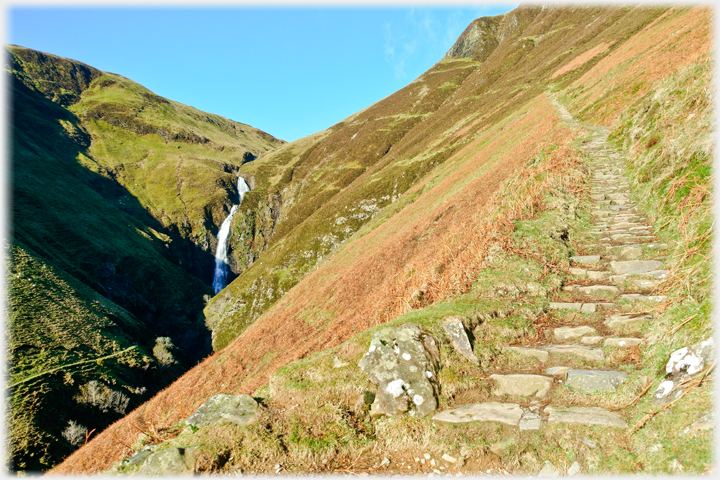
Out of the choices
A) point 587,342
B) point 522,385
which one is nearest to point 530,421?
point 522,385

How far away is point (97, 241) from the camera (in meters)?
64.1

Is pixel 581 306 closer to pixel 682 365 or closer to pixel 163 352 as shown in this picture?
pixel 682 365

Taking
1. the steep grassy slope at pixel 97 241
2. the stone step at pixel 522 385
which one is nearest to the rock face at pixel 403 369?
the stone step at pixel 522 385

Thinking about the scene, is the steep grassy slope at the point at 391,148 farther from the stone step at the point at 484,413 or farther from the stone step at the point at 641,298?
the stone step at the point at 484,413

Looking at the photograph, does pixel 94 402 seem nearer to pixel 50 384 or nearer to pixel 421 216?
pixel 50 384

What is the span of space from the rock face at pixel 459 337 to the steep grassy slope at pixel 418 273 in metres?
0.30

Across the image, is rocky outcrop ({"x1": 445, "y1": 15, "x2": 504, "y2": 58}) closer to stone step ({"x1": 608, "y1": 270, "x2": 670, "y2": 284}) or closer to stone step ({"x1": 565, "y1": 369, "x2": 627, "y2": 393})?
stone step ({"x1": 608, "y1": 270, "x2": 670, "y2": 284})

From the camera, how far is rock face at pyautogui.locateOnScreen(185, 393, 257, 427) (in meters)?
6.12

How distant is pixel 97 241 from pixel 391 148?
218 feet

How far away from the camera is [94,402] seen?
27.2m

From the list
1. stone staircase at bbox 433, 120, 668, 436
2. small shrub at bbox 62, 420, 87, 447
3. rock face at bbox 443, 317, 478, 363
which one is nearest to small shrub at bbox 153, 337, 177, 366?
small shrub at bbox 62, 420, 87, 447

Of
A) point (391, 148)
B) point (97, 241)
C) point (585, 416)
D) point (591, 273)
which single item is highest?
point (391, 148)

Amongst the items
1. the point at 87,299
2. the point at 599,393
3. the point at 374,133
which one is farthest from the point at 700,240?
the point at 374,133

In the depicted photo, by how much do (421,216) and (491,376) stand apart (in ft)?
72.9
